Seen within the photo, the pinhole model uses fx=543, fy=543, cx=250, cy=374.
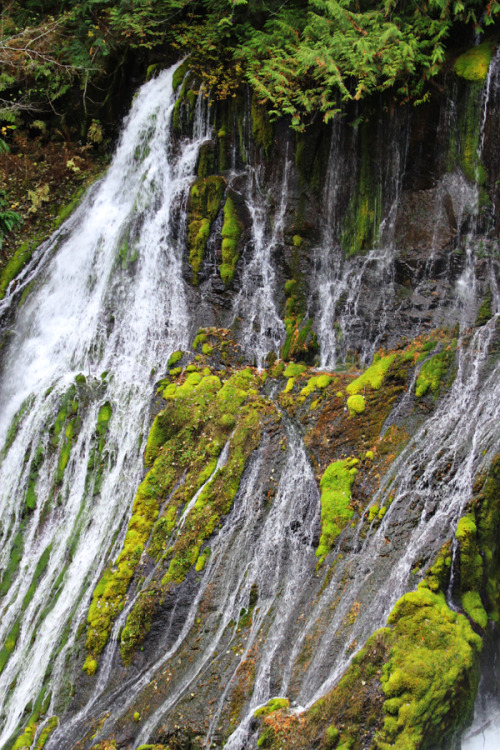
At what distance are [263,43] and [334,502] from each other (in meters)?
9.90

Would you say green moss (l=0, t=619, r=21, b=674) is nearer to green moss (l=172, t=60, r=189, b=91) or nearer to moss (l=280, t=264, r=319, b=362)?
moss (l=280, t=264, r=319, b=362)

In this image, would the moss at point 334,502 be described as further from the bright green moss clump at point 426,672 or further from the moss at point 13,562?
the moss at point 13,562

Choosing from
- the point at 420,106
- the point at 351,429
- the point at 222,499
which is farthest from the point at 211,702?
the point at 420,106

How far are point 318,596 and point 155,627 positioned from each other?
2437 mm

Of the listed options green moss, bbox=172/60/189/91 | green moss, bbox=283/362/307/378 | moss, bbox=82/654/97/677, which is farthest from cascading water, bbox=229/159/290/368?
moss, bbox=82/654/97/677

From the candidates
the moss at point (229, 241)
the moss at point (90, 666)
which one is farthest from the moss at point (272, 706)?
the moss at point (229, 241)

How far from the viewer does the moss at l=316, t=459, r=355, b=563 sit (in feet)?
25.1

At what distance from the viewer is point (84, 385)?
10.9 m

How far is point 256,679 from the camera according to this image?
263 inches

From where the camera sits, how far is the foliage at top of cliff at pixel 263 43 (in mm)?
10055

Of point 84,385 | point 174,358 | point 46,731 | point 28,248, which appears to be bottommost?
point 46,731

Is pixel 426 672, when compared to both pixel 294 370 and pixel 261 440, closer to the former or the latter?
pixel 261 440

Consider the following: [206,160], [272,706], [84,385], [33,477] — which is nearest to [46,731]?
[272,706]

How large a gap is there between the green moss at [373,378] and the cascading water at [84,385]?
152 inches
